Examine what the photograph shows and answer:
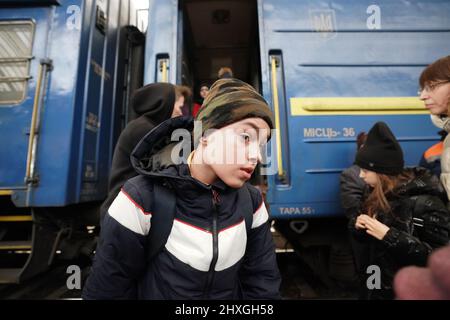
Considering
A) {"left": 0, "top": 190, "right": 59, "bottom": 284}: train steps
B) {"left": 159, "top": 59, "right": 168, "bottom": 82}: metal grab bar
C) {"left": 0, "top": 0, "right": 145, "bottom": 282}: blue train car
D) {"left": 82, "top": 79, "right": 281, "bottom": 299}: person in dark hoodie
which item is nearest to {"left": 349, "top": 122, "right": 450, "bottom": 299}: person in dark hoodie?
{"left": 82, "top": 79, "right": 281, "bottom": 299}: person in dark hoodie

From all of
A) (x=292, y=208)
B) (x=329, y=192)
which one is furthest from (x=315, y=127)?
(x=292, y=208)

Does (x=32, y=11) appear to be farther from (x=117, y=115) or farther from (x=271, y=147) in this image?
(x=271, y=147)

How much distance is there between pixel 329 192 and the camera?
6.79ft

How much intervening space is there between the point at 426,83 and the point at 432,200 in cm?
54

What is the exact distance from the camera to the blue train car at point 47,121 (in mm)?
2129

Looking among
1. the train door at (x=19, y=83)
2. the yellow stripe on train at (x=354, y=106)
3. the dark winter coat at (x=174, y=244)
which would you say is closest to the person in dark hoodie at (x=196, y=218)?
the dark winter coat at (x=174, y=244)

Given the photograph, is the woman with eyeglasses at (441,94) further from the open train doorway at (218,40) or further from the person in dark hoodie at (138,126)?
the open train doorway at (218,40)

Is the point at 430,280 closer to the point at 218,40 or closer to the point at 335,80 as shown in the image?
the point at 335,80

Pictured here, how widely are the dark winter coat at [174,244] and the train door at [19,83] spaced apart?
1758 millimetres

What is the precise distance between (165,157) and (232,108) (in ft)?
0.99

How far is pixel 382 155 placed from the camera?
1.42m

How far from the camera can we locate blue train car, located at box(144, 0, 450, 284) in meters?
2.07

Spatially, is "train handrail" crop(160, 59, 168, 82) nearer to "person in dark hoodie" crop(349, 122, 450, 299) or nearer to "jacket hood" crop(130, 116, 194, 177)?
"jacket hood" crop(130, 116, 194, 177)

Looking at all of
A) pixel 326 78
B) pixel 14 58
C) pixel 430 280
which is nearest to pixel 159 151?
pixel 430 280
